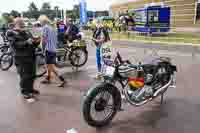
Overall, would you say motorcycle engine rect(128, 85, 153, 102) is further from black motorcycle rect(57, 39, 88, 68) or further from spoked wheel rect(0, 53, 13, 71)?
spoked wheel rect(0, 53, 13, 71)

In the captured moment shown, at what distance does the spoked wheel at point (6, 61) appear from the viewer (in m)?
8.55

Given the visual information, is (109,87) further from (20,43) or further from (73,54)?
(73,54)

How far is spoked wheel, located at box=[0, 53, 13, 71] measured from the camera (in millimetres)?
8552

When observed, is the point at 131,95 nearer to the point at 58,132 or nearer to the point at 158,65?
the point at 158,65

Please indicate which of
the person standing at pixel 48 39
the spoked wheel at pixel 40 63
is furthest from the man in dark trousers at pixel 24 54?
the spoked wheel at pixel 40 63

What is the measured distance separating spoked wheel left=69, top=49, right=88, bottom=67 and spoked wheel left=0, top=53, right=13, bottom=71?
7.51 ft

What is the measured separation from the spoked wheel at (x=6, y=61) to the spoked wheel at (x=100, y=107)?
5.67 m

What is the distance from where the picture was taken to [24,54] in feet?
16.9

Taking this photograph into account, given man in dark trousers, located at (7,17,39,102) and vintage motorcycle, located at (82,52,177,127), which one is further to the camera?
man in dark trousers, located at (7,17,39,102)

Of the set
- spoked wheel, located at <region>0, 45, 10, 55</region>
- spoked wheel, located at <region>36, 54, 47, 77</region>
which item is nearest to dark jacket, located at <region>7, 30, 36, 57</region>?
spoked wheel, located at <region>36, 54, 47, 77</region>

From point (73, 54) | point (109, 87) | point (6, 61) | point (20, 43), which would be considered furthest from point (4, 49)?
point (109, 87)

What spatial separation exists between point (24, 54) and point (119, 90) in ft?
7.56

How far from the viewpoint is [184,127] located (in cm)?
383

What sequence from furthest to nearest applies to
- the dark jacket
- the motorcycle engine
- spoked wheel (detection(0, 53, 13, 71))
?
spoked wheel (detection(0, 53, 13, 71))
the dark jacket
the motorcycle engine
